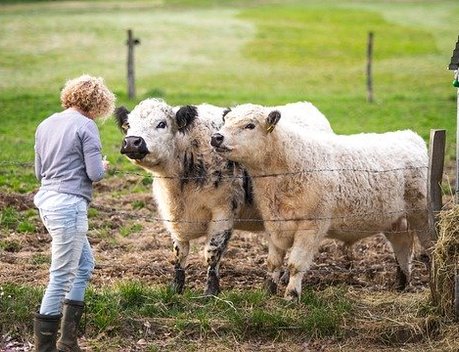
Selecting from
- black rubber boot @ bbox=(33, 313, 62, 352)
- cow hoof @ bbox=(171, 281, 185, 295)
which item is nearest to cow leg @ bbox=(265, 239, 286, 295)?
cow hoof @ bbox=(171, 281, 185, 295)

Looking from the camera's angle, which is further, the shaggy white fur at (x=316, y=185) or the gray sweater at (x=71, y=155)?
the shaggy white fur at (x=316, y=185)

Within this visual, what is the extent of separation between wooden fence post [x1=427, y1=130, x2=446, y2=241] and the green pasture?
774 cm

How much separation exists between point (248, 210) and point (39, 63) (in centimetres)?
3273

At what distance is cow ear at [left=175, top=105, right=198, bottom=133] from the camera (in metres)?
10.6

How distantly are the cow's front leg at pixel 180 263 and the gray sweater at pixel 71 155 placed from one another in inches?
102

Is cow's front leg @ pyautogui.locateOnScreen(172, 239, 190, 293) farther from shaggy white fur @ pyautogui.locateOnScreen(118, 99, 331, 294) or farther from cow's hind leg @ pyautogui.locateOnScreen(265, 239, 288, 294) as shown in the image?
cow's hind leg @ pyautogui.locateOnScreen(265, 239, 288, 294)

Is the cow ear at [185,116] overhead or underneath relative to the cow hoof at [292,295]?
overhead

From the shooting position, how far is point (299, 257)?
10.0 metres

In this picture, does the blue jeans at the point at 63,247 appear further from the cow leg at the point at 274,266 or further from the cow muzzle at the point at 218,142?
the cow leg at the point at 274,266

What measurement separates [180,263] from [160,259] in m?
1.12

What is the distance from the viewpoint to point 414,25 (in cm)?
5712

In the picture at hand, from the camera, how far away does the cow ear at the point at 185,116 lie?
10570 mm

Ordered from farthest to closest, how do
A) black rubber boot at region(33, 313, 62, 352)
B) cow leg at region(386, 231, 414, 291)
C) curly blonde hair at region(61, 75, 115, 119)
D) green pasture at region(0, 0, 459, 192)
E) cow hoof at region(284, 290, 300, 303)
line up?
green pasture at region(0, 0, 459, 192)
cow leg at region(386, 231, 414, 291)
cow hoof at region(284, 290, 300, 303)
curly blonde hair at region(61, 75, 115, 119)
black rubber boot at region(33, 313, 62, 352)

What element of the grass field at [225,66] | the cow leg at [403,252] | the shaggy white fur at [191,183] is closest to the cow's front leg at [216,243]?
the shaggy white fur at [191,183]
